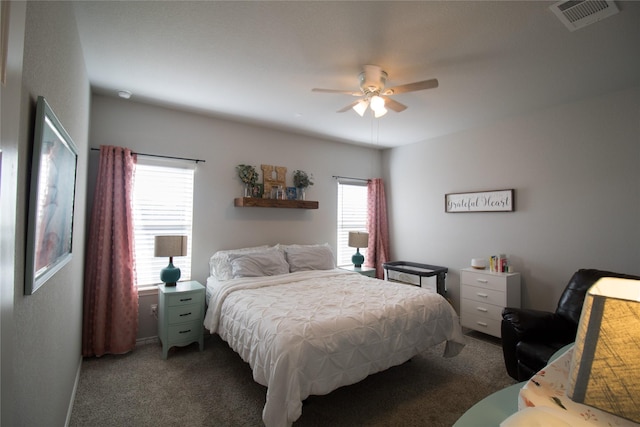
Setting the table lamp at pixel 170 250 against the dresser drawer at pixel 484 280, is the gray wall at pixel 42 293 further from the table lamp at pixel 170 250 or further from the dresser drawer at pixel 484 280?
the dresser drawer at pixel 484 280

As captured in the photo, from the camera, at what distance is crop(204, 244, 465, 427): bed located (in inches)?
71.1

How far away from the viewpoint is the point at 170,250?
10.3 feet

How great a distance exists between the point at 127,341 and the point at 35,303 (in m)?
2.19

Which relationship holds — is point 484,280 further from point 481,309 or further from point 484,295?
point 481,309

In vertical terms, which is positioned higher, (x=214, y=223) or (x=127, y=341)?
(x=214, y=223)

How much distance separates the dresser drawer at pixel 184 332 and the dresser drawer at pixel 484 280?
10.5 ft

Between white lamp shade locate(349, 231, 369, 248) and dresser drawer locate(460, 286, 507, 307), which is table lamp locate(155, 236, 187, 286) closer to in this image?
white lamp shade locate(349, 231, 369, 248)

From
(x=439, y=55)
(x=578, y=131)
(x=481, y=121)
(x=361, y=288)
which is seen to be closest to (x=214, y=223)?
(x=361, y=288)

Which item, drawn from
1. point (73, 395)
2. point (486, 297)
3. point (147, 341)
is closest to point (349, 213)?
point (486, 297)

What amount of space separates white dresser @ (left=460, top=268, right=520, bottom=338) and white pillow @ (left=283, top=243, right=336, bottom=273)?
173 centimetres

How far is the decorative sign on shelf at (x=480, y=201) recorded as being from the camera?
3.70 m

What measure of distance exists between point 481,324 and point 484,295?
0.35 meters

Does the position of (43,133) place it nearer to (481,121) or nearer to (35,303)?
(35,303)

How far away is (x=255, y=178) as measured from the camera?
396cm
